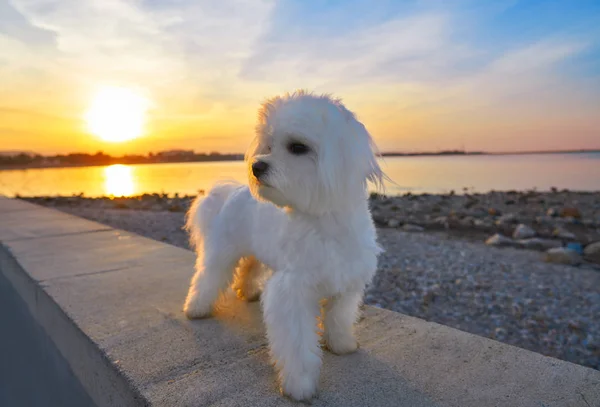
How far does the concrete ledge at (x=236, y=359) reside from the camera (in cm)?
220

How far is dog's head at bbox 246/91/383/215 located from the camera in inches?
84.4

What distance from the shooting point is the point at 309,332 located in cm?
228

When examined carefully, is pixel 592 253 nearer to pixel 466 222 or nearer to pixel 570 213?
pixel 466 222

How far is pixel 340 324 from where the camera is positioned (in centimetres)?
262

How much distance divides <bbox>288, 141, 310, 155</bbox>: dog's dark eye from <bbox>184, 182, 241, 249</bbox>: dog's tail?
4.11 feet

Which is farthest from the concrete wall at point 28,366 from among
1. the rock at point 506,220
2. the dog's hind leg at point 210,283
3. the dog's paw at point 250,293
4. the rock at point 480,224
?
the rock at point 506,220

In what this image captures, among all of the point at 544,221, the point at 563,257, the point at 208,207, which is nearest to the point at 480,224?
the point at 544,221

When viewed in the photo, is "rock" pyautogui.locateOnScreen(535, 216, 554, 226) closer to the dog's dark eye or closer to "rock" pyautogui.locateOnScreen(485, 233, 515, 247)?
"rock" pyautogui.locateOnScreen(485, 233, 515, 247)

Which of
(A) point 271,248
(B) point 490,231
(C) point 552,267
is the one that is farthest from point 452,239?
(A) point 271,248

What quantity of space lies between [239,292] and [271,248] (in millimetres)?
1135

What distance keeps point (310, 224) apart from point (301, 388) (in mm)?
805

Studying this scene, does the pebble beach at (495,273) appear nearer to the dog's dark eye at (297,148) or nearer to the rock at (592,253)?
the rock at (592,253)

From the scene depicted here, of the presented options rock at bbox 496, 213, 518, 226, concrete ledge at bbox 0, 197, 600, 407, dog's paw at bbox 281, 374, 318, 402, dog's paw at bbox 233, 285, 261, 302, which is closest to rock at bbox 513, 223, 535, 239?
rock at bbox 496, 213, 518, 226

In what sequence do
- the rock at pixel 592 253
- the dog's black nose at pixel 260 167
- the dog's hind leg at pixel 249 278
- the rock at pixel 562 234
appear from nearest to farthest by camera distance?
1. the dog's black nose at pixel 260 167
2. the dog's hind leg at pixel 249 278
3. the rock at pixel 592 253
4. the rock at pixel 562 234
